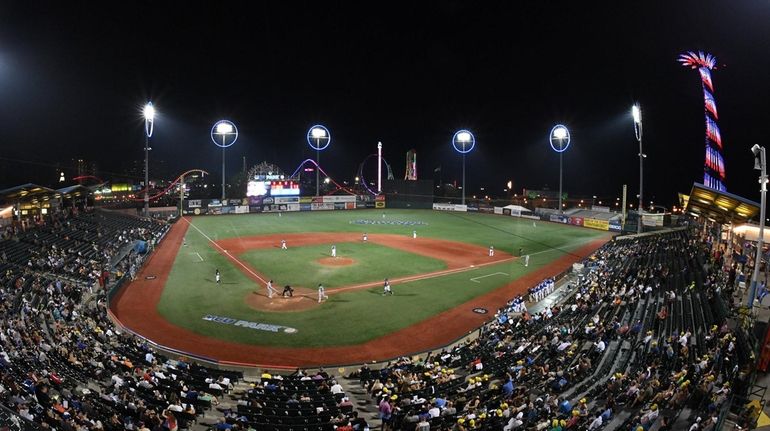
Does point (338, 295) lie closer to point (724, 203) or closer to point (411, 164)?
point (724, 203)

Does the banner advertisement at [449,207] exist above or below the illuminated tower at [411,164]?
below

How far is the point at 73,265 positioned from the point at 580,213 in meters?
67.0

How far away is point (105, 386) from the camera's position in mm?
15469

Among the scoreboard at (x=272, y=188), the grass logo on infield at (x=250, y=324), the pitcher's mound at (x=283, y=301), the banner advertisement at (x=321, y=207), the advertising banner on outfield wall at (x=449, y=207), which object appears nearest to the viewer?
the grass logo on infield at (x=250, y=324)

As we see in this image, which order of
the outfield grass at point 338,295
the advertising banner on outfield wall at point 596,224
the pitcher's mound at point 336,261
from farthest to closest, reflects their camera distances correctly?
1. the advertising banner on outfield wall at point 596,224
2. the pitcher's mound at point 336,261
3. the outfield grass at point 338,295

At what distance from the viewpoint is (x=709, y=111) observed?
3928 centimetres

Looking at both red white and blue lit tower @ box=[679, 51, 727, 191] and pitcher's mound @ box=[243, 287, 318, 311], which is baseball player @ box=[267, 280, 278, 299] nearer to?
pitcher's mound @ box=[243, 287, 318, 311]

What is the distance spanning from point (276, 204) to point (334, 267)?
51067 mm

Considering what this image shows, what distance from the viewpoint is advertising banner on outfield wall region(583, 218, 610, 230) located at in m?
65.5

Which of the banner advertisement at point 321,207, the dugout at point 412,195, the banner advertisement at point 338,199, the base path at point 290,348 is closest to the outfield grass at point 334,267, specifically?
the base path at point 290,348

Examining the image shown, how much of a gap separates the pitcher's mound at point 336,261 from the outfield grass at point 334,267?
52cm

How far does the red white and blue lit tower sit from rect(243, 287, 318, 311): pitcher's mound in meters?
34.0

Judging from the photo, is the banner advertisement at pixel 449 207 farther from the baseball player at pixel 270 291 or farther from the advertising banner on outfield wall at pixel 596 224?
the baseball player at pixel 270 291

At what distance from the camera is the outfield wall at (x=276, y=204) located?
79.7 meters
